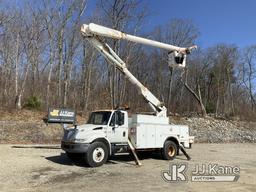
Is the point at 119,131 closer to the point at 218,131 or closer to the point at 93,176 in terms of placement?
the point at 93,176

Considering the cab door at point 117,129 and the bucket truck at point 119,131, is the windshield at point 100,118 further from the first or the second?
the cab door at point 117,129

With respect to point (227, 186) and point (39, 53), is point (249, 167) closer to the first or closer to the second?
point (227, 186)

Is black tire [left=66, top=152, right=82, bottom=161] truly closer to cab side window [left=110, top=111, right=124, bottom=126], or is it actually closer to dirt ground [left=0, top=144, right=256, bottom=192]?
dirt ground [left=0, top=144, right=256, bottom=192]

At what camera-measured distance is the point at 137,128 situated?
44.2 ft

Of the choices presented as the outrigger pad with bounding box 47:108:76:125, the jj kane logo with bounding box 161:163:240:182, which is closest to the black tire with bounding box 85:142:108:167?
the jj kane logo with bounding box 161:163:240:182

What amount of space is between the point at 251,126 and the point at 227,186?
1127 inches

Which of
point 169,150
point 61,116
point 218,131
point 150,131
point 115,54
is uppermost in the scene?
point 115,54

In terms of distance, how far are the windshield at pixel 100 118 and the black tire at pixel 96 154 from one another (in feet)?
3.48

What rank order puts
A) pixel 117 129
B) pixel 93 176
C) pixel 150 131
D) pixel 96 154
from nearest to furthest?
1. pixel 93 176
2. pixel 96 154
3. pixel 117 129
4. pixel 150 131

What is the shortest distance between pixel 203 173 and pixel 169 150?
3.52 metres

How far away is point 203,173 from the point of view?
1135 centimetres

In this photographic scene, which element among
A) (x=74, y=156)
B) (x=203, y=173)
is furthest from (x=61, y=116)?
(x=203, y=173)

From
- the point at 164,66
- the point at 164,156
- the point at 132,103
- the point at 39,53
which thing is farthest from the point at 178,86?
the point at 164,156

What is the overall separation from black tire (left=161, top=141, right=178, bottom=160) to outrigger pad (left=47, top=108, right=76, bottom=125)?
11.5 meters
